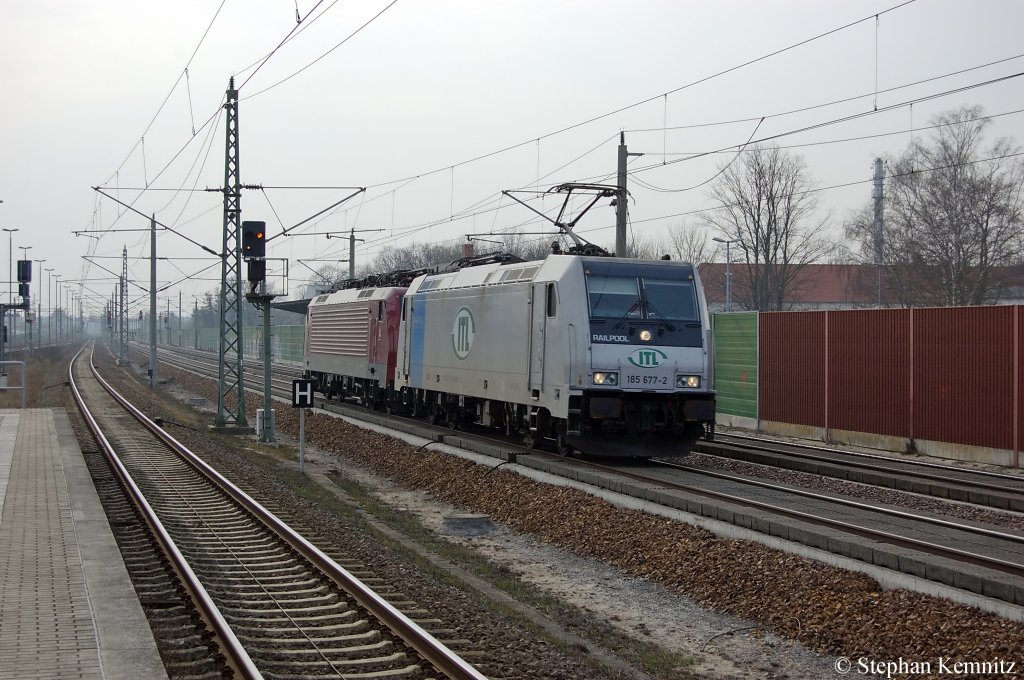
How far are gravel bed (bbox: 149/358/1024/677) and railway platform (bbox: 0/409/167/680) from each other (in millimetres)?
5034

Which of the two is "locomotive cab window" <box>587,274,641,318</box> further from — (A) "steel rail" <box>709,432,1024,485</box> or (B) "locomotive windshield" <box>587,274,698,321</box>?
(A) "steel rail" <box>709,432,1024,485</box>

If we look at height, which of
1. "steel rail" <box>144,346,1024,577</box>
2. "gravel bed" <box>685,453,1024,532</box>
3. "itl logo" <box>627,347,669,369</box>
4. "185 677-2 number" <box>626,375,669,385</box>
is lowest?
"gravel bed" <box>685,453,1024,532</box>

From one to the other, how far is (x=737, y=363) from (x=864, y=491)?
1115cm

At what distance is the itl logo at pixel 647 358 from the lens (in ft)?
54.6

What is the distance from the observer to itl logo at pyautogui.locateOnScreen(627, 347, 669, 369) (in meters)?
16.6

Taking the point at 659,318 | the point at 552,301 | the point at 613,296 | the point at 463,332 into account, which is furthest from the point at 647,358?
the point at 463,332

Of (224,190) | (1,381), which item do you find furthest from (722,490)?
(1,381)

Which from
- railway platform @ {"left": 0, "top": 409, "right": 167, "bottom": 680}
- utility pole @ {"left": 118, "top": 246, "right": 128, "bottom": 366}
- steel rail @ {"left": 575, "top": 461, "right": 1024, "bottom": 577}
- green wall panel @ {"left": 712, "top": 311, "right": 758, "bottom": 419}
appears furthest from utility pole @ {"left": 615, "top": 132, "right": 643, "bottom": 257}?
utility pole @ {"left": 118, "top": 246, "right": 128, "bottom": 366}

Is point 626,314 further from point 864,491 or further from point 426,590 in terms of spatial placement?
point 426,590

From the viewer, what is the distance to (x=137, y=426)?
28.6m

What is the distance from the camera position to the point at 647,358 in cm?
Answer: 1672

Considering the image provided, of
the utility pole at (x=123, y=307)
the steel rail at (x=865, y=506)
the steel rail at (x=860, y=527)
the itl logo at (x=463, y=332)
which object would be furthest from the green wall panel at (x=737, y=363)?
the utility pole at (x=123, y=307)

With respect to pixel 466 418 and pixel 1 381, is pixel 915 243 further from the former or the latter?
pixel 1 381

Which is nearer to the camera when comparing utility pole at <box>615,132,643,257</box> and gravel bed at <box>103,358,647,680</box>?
gravel bed at <box>103,358,647,680</box>
